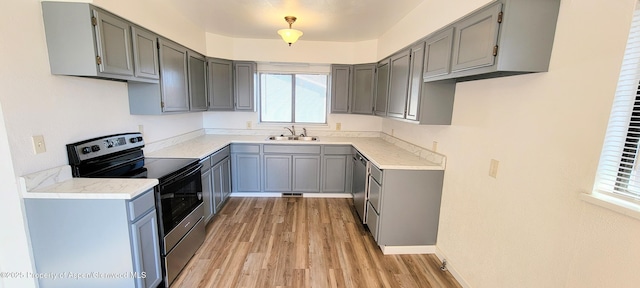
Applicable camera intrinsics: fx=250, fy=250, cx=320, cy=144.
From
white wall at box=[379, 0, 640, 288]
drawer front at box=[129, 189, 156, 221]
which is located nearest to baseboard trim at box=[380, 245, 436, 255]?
white wall at box=[379, 0, 640, 288]

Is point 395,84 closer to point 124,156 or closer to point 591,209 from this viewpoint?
point 591,209

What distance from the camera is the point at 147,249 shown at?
1.73m

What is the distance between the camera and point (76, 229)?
61.6 inches

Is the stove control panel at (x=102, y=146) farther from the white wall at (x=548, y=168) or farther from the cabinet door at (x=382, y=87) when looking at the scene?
the white wall at (x=548, y=168)

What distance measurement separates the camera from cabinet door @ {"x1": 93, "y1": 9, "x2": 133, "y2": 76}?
1.75 metres

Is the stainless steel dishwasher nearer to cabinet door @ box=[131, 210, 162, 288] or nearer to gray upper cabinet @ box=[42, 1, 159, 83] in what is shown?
cabinet door @ box=[131, 210, 162, 288]

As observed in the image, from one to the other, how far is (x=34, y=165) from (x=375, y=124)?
393cm

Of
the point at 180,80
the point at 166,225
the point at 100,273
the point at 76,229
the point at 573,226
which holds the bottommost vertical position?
the point at 100,273

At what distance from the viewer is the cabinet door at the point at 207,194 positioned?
2.81 metres

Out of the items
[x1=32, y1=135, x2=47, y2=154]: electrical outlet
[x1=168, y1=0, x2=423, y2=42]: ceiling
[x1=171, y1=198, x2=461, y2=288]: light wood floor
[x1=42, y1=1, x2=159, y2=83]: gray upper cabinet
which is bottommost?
[x1=171, y1=198, x2=461, y2=288]: light wood floor

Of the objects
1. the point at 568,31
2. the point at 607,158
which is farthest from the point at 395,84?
the point at 607,158

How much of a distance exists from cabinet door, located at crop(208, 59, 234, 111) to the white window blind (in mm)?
3979

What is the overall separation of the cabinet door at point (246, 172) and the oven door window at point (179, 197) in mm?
1206

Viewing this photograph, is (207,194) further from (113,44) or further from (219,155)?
(113,44)
